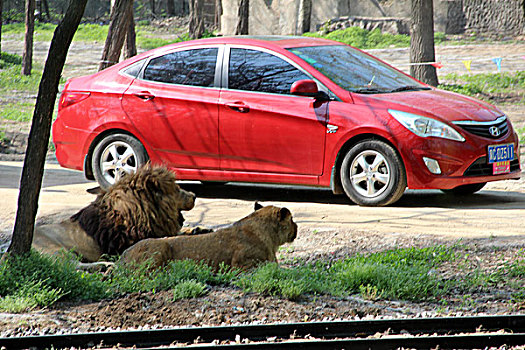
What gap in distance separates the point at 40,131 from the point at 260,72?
3671 mm

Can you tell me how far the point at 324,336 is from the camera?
15.2 feet

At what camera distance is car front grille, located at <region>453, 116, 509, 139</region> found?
805 centimetres

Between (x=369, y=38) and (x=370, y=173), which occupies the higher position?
(x=369, y=38)

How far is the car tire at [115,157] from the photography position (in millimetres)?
9172

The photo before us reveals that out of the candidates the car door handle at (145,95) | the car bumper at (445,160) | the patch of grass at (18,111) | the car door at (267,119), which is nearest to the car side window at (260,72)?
the car door at (267,119)

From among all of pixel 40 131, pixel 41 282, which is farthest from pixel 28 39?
pixel 41 282

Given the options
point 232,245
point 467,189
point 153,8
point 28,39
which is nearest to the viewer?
point 232,245

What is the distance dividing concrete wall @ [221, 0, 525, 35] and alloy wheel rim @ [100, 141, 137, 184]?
56.4ft

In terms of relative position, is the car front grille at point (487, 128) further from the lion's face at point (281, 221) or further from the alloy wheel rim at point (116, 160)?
the alloy wheel rim at point (116, 160)

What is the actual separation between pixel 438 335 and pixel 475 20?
21.9 meters

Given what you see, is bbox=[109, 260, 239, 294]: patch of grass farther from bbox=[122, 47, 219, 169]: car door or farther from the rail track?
bbox=[122, 47, 219, 169]: car door

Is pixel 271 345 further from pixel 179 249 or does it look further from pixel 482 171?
pixel 482 171

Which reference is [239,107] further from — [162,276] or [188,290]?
[188,290]

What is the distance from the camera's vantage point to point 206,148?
8867 millimetres
